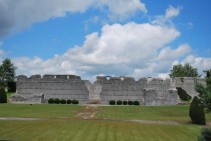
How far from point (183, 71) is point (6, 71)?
55.4 m

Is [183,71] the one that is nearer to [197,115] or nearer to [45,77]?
[45,77]

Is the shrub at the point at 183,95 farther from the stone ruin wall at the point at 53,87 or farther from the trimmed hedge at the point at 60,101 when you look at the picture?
the trimmed hedge at the point at 60,101

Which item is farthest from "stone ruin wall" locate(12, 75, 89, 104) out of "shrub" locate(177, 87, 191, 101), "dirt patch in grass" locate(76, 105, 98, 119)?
"shrub" locate(177, 87, 191, 101)

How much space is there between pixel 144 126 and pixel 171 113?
1661 cm

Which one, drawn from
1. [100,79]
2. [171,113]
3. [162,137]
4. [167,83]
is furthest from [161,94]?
[162,137]

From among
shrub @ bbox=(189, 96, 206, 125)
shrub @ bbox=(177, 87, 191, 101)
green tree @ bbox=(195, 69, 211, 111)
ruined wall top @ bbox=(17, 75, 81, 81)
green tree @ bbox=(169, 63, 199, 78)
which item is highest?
green tree @ bbox=(169, 63, 199, 78)

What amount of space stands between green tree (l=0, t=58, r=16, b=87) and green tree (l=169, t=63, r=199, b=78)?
167 feet

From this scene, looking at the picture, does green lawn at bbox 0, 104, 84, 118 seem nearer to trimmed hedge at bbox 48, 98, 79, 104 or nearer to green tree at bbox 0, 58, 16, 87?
trimmed hedge at bbox 48, 98, 79, 104

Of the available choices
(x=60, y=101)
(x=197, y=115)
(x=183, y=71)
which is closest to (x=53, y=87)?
(x=60, y=101)

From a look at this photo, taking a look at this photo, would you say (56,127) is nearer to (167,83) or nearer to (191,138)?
(191,138)

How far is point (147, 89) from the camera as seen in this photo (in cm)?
6706

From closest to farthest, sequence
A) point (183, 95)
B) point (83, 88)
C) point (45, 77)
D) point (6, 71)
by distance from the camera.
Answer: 1. point (83, 88)
2. point (45, 77)
3. point (183, 95)
4. point (6, 71)

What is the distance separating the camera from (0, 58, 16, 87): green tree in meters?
85.8

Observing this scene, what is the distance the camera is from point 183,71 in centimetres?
11888
